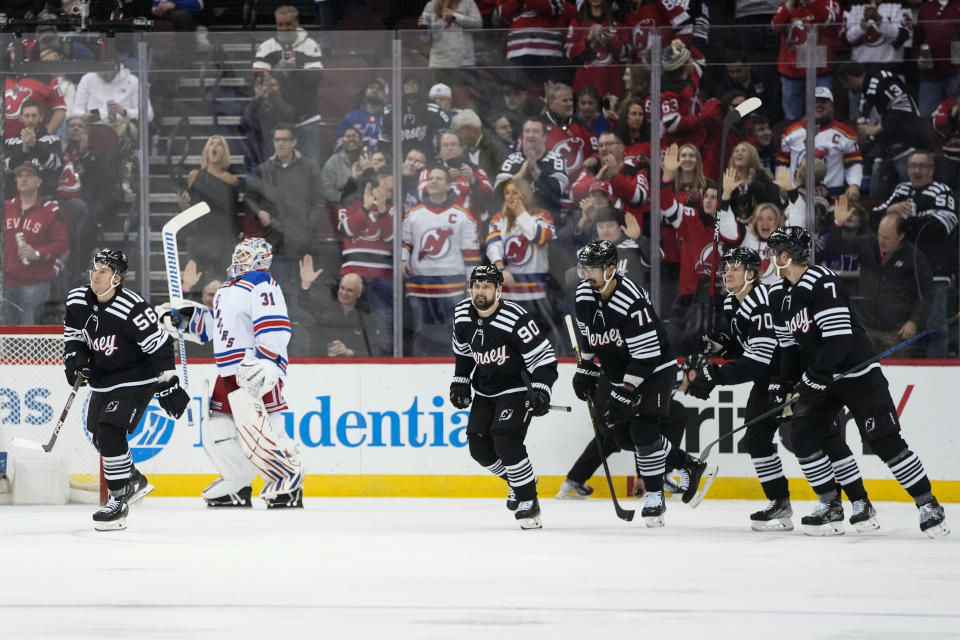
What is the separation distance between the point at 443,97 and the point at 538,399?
269 cm

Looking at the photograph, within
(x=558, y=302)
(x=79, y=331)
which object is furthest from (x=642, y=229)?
(x=79, y=331)

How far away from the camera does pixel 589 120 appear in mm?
8625

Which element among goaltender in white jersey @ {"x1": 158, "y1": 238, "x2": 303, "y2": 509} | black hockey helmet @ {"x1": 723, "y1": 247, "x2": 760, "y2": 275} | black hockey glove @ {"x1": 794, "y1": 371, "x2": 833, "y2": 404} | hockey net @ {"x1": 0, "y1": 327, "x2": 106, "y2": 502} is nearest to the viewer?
black hockey glove @ {"x1": 794, "y1": 371, "x2": 833, "y2": 404}

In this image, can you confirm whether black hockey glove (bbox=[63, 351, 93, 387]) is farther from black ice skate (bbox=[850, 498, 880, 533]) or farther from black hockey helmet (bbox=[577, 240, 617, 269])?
black ice skate (bbox=[850, 498, 880, 533])

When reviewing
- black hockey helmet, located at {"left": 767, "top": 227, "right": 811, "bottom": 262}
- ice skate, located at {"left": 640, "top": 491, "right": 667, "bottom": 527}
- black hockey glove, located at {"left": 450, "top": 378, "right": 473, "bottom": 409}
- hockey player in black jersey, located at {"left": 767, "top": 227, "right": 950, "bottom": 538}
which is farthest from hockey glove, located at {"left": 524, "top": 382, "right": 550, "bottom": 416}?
black hockey helmet, located at {"left": 767, "top": 227, "right": 811, "bottom": 262}

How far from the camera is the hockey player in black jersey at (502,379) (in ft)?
21.9

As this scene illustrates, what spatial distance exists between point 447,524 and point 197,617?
285 cm

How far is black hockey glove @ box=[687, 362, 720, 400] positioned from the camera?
22.6 ft

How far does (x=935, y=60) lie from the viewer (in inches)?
331

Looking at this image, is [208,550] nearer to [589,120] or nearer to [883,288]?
[589,120]

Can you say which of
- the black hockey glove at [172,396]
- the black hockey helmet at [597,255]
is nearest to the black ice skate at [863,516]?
the black hockey helmet at [597,255]

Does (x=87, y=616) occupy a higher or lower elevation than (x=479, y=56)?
lower

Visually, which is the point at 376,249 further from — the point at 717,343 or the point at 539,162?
the point at 717,343

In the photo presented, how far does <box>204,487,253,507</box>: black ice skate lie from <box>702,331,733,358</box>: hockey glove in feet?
8.82
